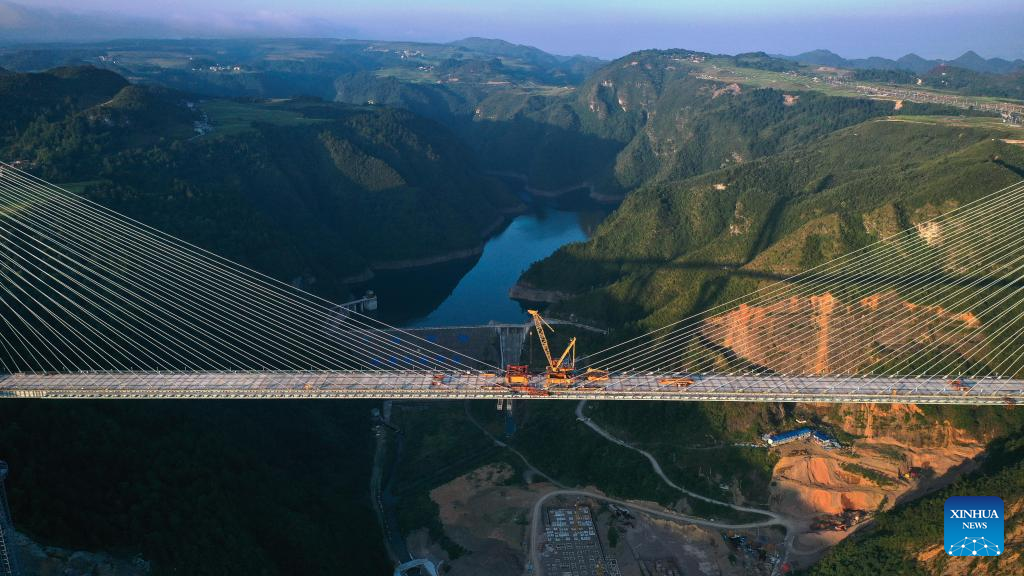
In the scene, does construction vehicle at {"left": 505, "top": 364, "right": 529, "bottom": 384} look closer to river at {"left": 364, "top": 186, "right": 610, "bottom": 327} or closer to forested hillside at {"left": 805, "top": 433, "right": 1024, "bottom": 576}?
forested hillside at {"left": 805, "top": 433, "right": 1024, "bottom": 576}

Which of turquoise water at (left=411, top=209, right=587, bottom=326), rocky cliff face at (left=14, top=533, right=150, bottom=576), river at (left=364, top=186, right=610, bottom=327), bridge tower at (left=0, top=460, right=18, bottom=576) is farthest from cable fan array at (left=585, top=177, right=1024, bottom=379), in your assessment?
bridge tower at (left=0, top=460, right=18, bottom=576)

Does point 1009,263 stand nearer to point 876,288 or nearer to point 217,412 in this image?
point 876,288

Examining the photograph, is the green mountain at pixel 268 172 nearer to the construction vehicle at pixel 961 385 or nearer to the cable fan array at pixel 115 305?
the cable fan array at pixel 115 305

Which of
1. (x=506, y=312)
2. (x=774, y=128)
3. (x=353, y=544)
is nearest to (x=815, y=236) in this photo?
(x=506, y=312)

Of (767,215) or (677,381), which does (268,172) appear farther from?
(677,381)

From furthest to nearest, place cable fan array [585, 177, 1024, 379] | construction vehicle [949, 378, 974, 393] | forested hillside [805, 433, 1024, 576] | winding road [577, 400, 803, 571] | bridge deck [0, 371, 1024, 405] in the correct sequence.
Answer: cable fan array [585, 177, 1024, 379] < winding road [577, 400, 803, 571] < construction vehicle [949, 378, 974, 393] < bridge deck [0, 371, 1024, 405] < forested hillside [805, 433, 1024, 576]

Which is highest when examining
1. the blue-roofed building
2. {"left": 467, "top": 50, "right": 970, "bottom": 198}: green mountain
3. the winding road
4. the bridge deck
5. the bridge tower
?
{"left": 467, "top": 50, "right": 970, "bottom": 198}: green mountain

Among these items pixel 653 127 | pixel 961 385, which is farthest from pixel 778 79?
pixel 961 385
